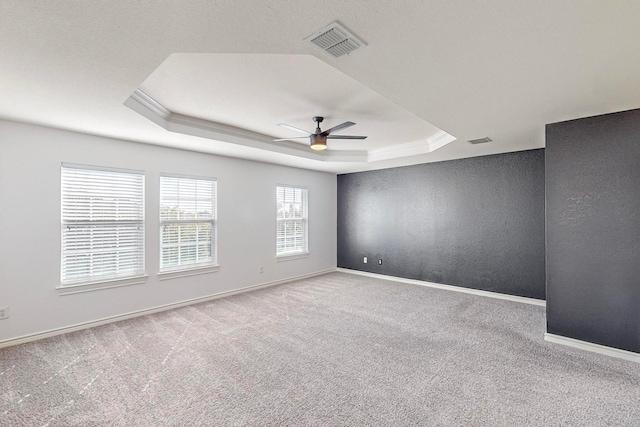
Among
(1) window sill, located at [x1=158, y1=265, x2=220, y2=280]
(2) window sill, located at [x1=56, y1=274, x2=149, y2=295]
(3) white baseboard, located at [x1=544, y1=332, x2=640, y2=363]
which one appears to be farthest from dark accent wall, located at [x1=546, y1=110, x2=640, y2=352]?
(2) window sill, located at [x1=56, y1=274, x2=149, y2=295]

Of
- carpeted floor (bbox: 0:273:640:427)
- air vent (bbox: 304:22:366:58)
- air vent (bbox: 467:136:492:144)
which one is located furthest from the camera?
air vent (bbox: 467:136:492:144)

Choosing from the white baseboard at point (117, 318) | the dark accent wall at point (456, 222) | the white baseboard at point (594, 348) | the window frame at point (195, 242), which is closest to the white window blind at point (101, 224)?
the window frame at point (195, 242)

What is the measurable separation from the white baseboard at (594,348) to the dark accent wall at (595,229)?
0.05 meters

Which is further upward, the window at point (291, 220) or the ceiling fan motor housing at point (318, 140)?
the ceiling fan motor housing at point (318, 140)

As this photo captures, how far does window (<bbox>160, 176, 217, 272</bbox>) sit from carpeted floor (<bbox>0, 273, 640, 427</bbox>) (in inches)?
36.6

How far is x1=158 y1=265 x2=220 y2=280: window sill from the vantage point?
173 inches

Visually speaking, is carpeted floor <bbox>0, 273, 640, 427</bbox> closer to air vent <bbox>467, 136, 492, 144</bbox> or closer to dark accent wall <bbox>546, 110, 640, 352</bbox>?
dark accent wall <bbox>546, 110, 640, 352</bbox>

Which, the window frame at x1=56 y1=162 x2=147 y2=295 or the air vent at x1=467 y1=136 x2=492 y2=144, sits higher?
the air vent at x1=467 y1=136 x2=492 y2=144

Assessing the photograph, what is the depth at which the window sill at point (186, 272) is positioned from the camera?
4382mm

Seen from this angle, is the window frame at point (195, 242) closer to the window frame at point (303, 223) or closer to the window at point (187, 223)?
the window at point (187, 223)

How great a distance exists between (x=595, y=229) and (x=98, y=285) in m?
5.66

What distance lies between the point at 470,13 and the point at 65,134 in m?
4.26

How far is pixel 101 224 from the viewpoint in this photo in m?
3.82

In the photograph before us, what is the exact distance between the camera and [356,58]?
76.2 inches
